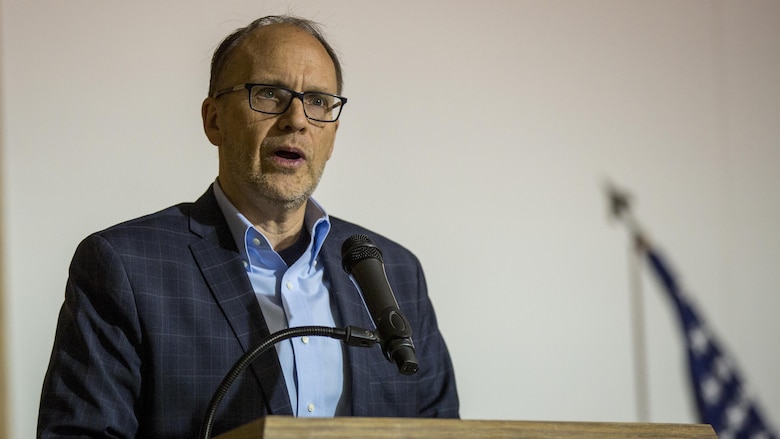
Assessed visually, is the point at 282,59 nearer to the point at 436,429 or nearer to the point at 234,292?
the point at 234,292

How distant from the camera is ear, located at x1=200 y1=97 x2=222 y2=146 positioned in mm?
2156

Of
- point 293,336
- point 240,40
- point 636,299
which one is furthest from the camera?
point 636,299

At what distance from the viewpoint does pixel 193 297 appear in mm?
1901

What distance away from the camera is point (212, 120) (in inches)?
85.5

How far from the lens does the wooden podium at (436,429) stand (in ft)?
3.68

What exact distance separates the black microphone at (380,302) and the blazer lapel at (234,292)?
33cm

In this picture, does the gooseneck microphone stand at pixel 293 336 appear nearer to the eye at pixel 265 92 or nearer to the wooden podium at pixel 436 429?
the wooden podium at pixel 436 429

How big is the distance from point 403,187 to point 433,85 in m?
0.35

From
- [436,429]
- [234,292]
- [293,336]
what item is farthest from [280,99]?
[436,429]

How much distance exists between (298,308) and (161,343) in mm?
312

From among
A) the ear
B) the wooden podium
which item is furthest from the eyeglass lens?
the wooden podium

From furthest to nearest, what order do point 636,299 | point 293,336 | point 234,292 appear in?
1. point 636,299
2. point 234,292
3. point 293,336

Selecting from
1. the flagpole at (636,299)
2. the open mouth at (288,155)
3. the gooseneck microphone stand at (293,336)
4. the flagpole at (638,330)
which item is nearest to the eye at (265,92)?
the open mouth at (288,155)

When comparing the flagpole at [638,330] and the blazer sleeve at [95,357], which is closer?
the blazer sleeve at [95,357]
